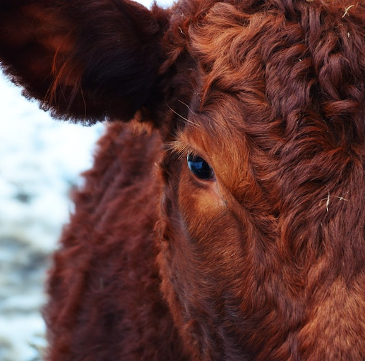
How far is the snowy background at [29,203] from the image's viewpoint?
5.62 meters

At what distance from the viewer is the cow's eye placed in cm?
242

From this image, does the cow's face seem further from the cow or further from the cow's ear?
the cow's ear

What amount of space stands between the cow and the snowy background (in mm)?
2602

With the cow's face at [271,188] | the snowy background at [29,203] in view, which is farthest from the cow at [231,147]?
the snowy background at [29,203]

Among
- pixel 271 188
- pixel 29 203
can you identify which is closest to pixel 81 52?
pixel 271 188

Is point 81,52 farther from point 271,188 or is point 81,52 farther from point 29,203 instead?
point 29,203

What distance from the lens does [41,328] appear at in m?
5.62

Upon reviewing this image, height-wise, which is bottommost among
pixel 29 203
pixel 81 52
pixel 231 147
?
pixel 231 147

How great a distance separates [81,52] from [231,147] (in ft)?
2.62

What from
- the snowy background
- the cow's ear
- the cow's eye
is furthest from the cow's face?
the snowy background

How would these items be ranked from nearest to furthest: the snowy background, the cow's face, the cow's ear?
the cow's face < the cow's ear < the snowy background

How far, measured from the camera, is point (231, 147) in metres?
2.25

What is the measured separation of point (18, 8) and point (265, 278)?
54.2 inches

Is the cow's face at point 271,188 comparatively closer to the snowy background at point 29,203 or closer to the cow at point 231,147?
the cow at point 231,147
